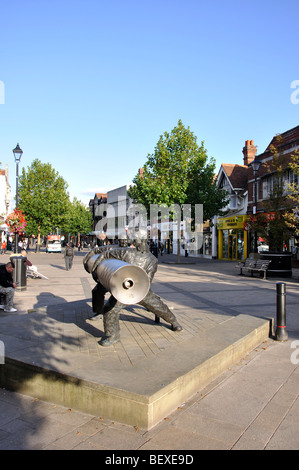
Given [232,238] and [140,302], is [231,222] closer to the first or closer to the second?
[232,238]

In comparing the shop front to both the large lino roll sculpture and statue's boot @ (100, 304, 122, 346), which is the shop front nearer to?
statue's boot @ (100, 304, 122, 346)

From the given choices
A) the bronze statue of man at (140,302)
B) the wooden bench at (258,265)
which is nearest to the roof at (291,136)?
the wooden bench at (258,265)

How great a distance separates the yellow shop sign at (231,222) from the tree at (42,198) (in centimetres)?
2204

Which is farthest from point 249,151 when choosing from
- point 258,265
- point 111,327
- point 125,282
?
point 125,282

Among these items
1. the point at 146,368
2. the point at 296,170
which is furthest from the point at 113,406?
the point at 296,170

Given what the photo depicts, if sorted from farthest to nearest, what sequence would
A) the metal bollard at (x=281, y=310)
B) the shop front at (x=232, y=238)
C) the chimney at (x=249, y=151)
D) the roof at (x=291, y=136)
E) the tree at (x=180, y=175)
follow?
the chimney at (x=249, y=151)
the shop front at (x=232, y=238)
the tree at (x=180, y=175)
the roof at (x=291, y=136)
the metal bollard at (x=281, y=310)

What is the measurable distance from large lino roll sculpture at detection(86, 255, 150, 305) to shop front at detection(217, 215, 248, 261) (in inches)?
1022

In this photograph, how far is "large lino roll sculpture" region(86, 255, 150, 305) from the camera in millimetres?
Result: 4098

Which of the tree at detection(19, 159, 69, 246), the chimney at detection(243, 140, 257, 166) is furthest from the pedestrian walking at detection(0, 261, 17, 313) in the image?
the tree at detection(19, 159, 69, 246)

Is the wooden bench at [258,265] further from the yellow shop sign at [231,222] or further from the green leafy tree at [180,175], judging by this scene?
the yellow shop sign at [231,222]

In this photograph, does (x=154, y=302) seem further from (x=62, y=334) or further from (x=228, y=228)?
(x=228, y=228)

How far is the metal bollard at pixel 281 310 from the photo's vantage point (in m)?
6.16

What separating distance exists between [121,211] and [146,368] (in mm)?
69086
